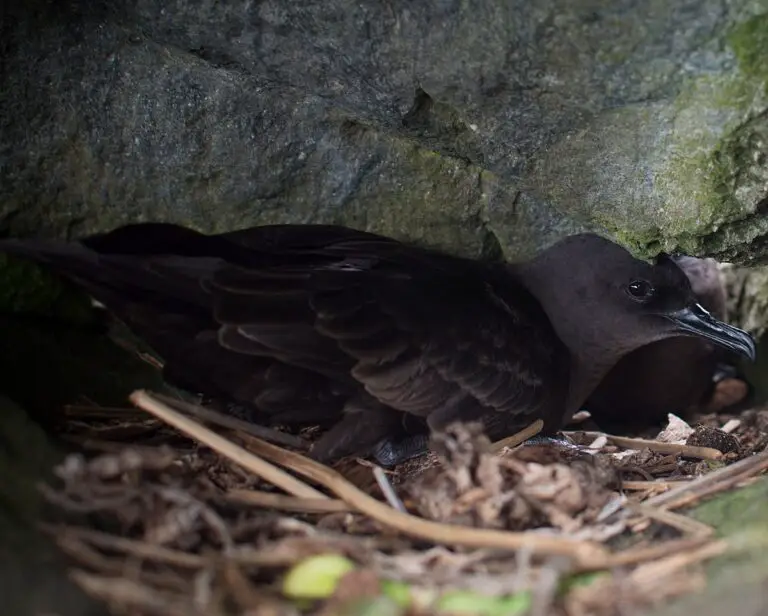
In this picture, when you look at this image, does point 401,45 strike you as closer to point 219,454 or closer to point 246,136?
point 246,136

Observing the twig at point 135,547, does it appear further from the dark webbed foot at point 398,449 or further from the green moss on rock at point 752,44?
the green moss on rock at point 752,44

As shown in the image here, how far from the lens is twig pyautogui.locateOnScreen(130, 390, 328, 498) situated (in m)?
1.99

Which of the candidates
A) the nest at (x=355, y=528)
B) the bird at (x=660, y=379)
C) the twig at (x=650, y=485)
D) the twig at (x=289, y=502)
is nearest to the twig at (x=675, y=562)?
the nest at (x=355, y=528)

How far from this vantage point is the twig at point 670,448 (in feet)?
8.54

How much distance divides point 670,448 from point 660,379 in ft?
2.53

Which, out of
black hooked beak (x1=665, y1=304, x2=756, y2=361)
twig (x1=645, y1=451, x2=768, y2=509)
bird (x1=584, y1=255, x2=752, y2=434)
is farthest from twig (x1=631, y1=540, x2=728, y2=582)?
bird (x1=584, y1=255, x2=752, y2=434)

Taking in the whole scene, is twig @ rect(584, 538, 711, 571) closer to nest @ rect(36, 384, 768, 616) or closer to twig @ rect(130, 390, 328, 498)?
nest @ rect(36, 384, 768, 616)

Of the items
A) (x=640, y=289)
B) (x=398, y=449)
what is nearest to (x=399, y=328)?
(x=398, y=449)

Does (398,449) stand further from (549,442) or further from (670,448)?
(670,448)

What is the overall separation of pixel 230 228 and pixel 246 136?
0.30 metres

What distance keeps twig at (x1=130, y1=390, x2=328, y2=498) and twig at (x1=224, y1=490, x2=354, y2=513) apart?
0.09 ft

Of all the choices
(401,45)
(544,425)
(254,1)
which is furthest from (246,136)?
(544,425)

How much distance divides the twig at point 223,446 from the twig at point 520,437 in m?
0.69

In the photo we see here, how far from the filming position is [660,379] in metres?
3.44
